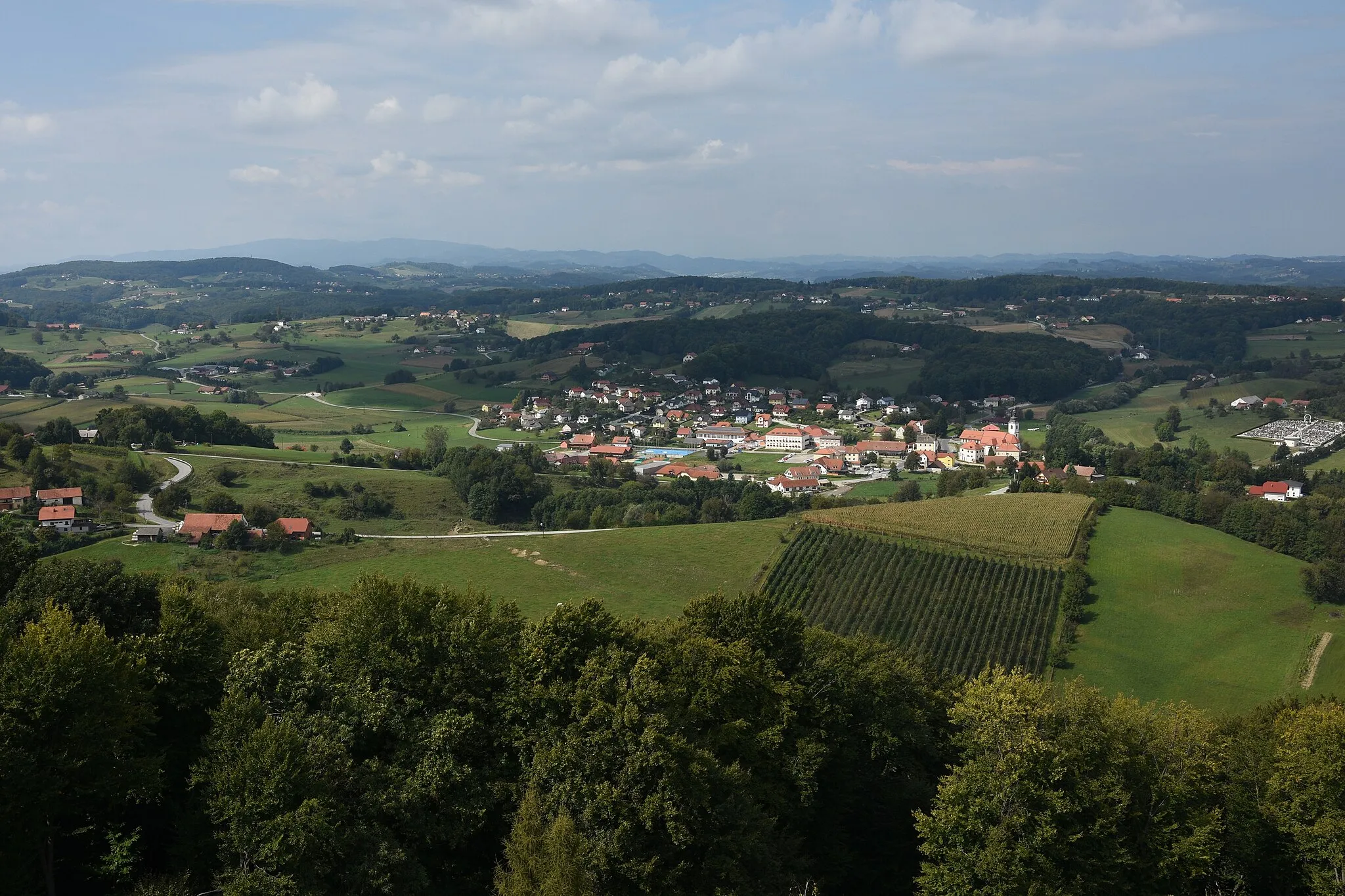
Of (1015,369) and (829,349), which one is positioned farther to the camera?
(829,349)

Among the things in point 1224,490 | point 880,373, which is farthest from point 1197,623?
point 880,373

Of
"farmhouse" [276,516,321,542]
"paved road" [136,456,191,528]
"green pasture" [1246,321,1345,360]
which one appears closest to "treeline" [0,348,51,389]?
"paved road" [136,456,191,528]

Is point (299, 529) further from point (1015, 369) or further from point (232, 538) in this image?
point (1015, 369)

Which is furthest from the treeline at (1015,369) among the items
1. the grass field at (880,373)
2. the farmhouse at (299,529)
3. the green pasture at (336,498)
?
the farmhouse at (299,529)

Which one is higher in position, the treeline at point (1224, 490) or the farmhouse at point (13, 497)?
the farmhouse at point (13, 497)

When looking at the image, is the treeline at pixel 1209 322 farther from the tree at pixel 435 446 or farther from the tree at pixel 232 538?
the tree at pixel 232 538

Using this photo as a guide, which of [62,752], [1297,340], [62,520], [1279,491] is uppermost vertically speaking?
[1297,340]

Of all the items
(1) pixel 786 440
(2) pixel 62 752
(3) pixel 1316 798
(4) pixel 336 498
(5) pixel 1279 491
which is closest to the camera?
(2) pixel 62 752

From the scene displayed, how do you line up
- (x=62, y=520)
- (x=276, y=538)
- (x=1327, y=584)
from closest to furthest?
(x=1327, y=584)
(x=62, y=520)
(x=276, y=538)
